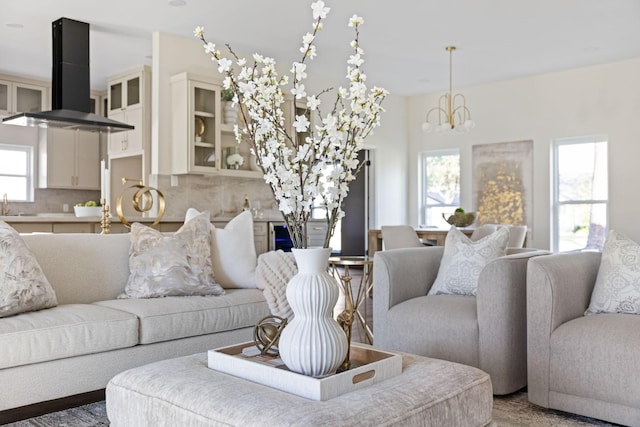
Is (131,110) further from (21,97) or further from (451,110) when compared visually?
(451,110)

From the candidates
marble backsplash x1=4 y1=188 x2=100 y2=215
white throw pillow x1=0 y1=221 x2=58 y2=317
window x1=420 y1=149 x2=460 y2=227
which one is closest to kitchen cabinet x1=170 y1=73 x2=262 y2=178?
marble backsplash x1=4 y1=188 x2=100 y2=215

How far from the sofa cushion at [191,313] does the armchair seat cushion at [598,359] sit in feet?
5.12

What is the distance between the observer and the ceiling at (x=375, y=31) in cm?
532

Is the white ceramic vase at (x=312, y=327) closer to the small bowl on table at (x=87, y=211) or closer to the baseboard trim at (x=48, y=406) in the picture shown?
the baseboard trim at (x=48, y=406)

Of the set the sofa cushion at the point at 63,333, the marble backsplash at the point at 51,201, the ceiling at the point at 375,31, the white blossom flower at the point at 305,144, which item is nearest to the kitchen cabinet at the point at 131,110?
the ceiling at the point at 375,31

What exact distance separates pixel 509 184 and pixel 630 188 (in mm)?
1571

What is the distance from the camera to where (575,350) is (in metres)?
2.47

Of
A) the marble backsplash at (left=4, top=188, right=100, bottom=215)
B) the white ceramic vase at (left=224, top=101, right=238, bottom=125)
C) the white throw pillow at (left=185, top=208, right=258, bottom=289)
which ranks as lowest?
the white throw pillow at (left=185, top=208, right=258, bottom=289)

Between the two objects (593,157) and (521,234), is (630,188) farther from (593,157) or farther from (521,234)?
(521,234)

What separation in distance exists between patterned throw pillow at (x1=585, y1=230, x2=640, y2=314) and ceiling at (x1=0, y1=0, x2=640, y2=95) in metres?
3.18

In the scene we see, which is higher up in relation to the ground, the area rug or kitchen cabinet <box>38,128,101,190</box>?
kitchen cabinet <box>38,128,101,190</box>

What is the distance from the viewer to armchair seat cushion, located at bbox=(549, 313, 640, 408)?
7.58 feet

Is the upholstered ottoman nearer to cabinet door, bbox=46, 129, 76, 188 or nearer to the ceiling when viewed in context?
the ceiling

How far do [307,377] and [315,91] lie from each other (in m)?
6.79
